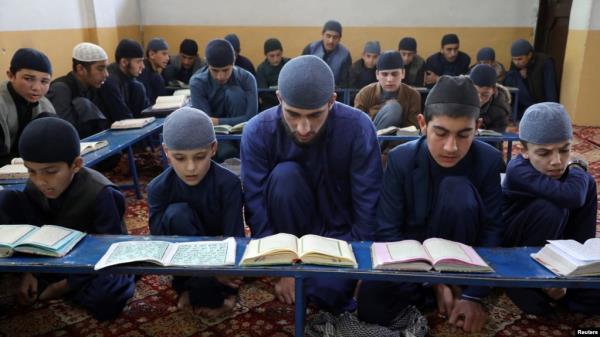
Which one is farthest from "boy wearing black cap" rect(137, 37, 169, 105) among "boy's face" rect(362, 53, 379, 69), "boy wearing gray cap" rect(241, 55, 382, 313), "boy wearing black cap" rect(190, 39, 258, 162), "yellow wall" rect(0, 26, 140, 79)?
"boy wearing gray cap" rect(241, 55, 382, 313)

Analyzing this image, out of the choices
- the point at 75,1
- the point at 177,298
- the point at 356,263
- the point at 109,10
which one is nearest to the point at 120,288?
the point at 177,298

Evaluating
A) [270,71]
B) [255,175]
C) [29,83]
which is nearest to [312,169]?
[255,175]

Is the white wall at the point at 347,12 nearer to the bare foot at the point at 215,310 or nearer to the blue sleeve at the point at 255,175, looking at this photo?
the blue sleeve at the point at 255,175

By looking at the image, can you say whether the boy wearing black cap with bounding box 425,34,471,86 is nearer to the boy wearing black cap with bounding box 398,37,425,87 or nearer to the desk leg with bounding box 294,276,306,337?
the boy wearing black cap with bounding box 398,37,425,87

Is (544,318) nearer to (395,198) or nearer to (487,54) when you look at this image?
(395,198)

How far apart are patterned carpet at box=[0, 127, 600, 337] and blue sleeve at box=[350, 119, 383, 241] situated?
502 mm

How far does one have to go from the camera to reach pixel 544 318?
2.25 m

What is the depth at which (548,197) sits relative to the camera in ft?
6.99

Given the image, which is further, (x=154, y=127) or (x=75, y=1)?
(x=75, y=1)

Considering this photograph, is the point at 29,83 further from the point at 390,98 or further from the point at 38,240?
the point at 390,98

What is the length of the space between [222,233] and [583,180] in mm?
1636

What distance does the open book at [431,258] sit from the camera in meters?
1.66

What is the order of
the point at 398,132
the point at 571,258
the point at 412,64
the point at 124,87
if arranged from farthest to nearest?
the point at 412,64, the point at 124,87, the point at 398,132, the point at 571,258

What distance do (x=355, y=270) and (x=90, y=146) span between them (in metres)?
2.23
